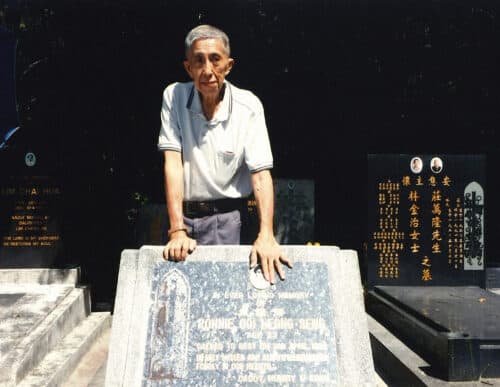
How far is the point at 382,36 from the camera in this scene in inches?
259

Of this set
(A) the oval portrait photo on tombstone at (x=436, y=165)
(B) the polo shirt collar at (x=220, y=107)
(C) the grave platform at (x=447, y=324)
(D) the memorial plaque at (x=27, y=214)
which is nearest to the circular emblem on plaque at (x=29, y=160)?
(D) the memorial plaque at (x=27, y=214)

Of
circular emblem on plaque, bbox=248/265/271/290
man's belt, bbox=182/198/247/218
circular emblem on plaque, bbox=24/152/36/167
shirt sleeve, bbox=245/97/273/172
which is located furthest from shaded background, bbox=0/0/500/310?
circular emblem on plaque, bbox=248/265/271/290

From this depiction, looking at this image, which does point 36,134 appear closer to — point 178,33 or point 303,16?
point 178,33

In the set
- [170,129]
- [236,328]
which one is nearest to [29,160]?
[170,129]

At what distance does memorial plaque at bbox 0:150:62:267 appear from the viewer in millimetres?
6039

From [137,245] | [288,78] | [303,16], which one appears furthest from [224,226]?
[303,16]

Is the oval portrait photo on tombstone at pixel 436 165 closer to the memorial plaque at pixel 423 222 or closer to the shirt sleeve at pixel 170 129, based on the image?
the memorial plaque at pixel 423 222

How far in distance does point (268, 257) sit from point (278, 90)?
12.9 ft

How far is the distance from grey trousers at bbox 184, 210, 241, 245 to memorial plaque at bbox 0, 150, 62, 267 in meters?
3.46

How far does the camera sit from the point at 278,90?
649 cm

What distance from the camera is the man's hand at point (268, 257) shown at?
293 centimetres

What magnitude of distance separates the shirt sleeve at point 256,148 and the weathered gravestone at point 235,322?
0.52m

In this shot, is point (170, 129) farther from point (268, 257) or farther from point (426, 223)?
point (426, 223)

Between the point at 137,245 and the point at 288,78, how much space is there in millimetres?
2840
